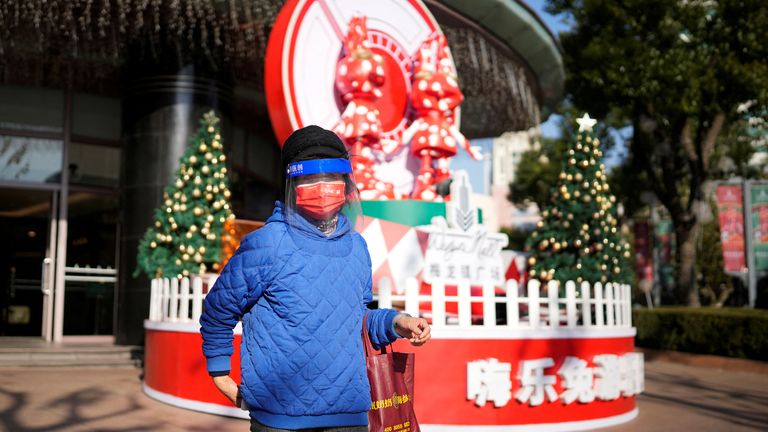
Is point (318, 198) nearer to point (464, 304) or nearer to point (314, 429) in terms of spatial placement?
point (314, 429)

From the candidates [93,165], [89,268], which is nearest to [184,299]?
[89,268]

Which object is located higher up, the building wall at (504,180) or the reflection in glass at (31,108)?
the building wall at (504,180)

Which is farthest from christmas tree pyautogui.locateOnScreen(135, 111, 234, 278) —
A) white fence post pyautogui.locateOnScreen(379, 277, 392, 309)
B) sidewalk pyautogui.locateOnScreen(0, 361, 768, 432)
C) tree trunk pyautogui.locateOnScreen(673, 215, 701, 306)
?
tree trunk pyautogui.locateOnScreen(673, 215, 701, 306)

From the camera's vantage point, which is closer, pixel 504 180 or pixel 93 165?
pixel 93 165

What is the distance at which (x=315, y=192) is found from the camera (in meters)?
2.68

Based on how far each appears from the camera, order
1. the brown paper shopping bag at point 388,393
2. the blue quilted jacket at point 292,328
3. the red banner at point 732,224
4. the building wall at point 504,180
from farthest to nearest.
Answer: the building wall at point 504,180, the red banner at point 732,224, the brown paper shopping bag at point 388,393, the blue quilted jacket at point 292,328

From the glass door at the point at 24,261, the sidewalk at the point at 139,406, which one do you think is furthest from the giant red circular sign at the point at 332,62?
the glass door at the point at 24,261

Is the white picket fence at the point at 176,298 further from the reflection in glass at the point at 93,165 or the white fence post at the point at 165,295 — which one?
the reflection in glass at the point at 93,165

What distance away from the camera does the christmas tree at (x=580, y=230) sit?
11.2 metres

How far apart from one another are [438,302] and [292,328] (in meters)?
4.36

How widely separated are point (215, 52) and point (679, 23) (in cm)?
1092

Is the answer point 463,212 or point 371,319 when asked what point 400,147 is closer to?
point 463,212

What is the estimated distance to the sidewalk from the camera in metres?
6.94

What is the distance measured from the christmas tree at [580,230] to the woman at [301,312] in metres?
8.92
